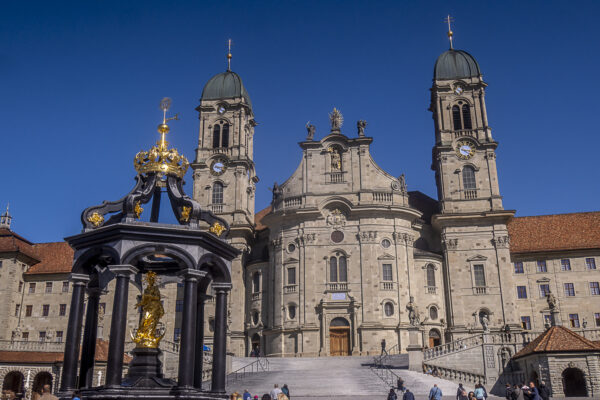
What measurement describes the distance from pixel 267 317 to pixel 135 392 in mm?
36019

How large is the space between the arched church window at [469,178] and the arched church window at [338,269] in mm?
12131

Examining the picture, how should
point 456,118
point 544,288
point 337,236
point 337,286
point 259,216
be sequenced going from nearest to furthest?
point 337,286, point 337,236, point 544,288, point 456,118, point 259,216

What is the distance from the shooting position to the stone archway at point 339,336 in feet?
153

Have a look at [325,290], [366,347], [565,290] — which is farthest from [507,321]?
[325,290]

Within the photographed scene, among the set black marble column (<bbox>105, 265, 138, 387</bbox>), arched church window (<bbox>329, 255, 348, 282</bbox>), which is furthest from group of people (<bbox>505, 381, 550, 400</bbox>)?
arched church window (<bbox>329, 255, 348, 282</bbox>)

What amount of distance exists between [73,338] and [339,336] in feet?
110

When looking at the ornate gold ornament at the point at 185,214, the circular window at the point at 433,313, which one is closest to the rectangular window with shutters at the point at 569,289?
the circular window at the point at 433,313

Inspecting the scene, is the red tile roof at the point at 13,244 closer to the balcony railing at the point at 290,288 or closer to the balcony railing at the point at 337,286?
the balcony railing at the point at 290,288

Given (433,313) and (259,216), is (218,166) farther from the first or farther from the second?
(433,313)

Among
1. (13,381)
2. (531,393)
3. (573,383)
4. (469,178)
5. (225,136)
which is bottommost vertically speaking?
(531,393)

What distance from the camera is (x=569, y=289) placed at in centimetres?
5034

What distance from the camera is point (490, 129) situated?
52.7 metres

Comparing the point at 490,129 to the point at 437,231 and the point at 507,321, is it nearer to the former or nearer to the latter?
the point at 437,231

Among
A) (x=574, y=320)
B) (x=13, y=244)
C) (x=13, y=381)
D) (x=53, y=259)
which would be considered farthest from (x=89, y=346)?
(x=53, y=259)
